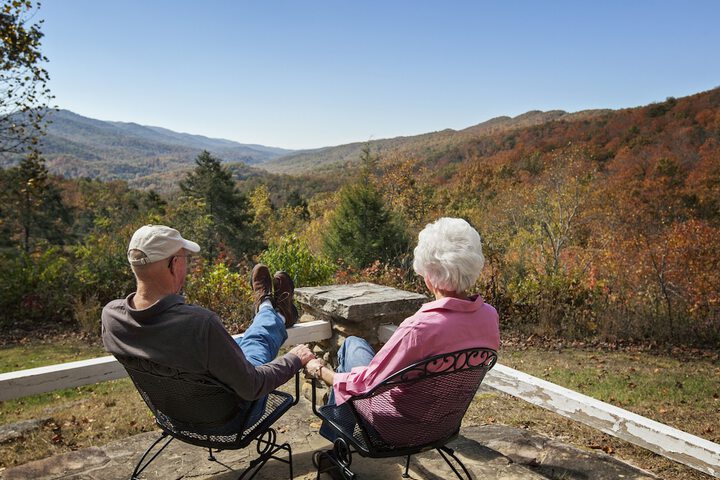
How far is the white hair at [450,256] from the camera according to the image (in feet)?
5.73

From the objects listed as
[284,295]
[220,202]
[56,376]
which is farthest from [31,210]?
[284,295]

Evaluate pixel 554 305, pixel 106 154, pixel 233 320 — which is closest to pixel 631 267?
pixel 554 305

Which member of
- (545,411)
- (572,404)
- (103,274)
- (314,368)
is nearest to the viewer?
(314,368)

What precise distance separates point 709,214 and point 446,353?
18519 mm

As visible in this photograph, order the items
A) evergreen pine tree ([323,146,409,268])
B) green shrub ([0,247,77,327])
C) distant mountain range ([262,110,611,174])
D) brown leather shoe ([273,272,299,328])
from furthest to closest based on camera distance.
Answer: distant mountain range ([262,110,611,174]), evergreen pine tree ([323,146,409,268]), green shrub ([0,247,77,327]), brown leather shoe ([273,272,299,328])

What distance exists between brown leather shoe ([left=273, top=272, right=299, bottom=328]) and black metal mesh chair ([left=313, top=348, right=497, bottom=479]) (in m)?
1.04

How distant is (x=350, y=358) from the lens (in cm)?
222

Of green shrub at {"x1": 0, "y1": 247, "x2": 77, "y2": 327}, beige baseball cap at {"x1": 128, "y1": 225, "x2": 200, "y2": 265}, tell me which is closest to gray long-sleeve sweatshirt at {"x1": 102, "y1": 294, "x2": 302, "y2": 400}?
beige baseball cap at {"x1": 128, "y1": 225, "x2": 200, "y2": 265}

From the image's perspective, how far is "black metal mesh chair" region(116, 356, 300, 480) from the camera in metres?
1.69

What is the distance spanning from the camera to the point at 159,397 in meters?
1.78

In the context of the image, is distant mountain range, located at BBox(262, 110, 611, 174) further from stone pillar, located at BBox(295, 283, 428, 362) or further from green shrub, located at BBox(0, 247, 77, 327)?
stone pillar, located at BBox(295, 283, 428, 362)

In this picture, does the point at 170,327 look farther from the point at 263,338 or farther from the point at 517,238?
the point at 517,238

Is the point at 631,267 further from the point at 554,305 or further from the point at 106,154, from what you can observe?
the point at 106,154

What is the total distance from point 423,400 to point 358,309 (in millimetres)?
1133
